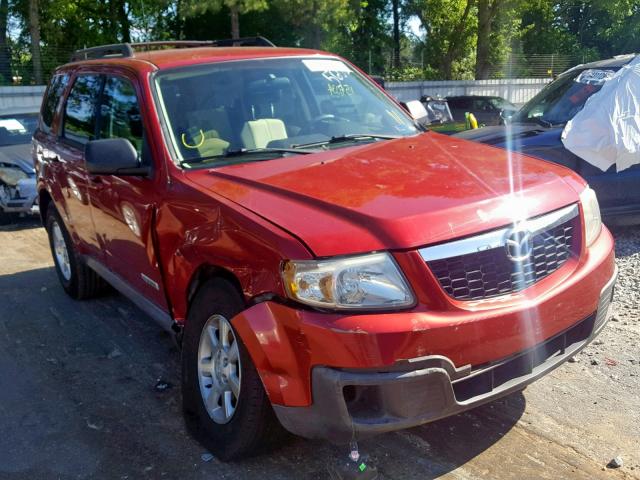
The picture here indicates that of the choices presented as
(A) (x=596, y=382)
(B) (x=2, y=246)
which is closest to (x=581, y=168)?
(A) (x=596, y=382)

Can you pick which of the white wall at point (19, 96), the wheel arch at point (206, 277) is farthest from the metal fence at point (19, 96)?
the wheel arch at point (206, 277)

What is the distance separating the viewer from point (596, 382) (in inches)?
158

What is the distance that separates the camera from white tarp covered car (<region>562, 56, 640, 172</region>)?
643cm

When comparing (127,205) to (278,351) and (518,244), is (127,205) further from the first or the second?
(518,244)

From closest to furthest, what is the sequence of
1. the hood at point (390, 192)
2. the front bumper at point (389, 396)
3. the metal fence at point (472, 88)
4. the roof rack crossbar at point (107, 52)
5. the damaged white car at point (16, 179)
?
the front bumper at point (389, 396)
the hood at point (390, 192)
the roof rack crossbar at point (107, 52)
the damaged white car at point (16, 179)
the metal fence at point (472, 88)

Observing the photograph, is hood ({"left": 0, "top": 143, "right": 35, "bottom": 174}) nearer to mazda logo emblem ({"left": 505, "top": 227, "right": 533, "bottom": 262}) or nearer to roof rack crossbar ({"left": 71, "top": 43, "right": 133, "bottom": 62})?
roof rack crossbar ({"left": 71, "top": 43, "right": 133, "bottom": 62})

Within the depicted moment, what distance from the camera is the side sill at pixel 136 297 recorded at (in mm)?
4008

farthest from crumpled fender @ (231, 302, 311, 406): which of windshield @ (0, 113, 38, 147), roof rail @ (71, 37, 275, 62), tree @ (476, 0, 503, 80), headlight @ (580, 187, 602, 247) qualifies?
tree @ (476, 0, 503, 80)

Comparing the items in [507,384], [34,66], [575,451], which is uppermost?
[34,66]

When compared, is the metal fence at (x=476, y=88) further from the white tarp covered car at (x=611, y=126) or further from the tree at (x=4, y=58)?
the white tarp covered car at (x=611, y=126)

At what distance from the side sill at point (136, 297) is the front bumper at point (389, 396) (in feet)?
4.35

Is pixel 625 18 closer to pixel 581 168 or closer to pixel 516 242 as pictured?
pixel 581 168

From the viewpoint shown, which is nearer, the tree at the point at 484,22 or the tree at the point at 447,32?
the tree at the point at 484,22

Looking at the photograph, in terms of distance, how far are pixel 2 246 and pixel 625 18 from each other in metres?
40.0
